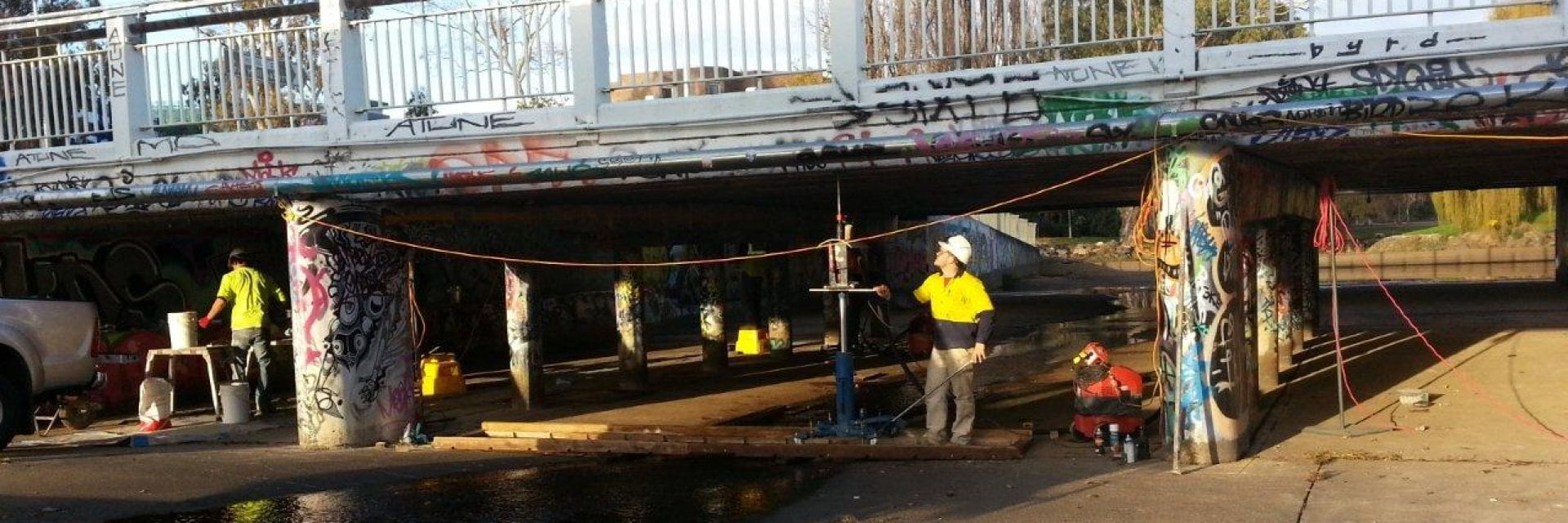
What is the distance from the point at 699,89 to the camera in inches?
409

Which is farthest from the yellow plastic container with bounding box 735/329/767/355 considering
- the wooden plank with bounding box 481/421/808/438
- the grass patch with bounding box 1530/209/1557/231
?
the grass patch with bounding box 1530/209/1557/231

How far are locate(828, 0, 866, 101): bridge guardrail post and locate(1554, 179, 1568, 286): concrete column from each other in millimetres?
21953

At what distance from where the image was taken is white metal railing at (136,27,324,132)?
Answer: 37.0 feet

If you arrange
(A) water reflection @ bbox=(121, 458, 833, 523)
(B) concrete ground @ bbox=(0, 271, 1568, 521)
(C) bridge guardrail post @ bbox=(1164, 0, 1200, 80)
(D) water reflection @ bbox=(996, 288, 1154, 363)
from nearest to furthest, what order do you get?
1. (B) concrete ground @ bbox=(0, 271, 1568, 521)
2. (A) water reflection @ bbox=(121, 458, 833, 523)
3. (C) bridge guardrail post @ bbox=(1164, 0, 1200, 80)
4. (D) water reflection @ bbox=(996, 288, 1154, 363)

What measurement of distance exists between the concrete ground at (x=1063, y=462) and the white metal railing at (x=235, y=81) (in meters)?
2.97

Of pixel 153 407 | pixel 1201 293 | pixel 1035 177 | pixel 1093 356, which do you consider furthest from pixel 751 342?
pixel 1201 293

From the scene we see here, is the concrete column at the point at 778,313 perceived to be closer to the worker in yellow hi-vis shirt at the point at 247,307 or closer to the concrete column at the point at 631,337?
the concrete column at the point at 631,337

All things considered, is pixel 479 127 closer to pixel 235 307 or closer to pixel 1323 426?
pixel 235 307

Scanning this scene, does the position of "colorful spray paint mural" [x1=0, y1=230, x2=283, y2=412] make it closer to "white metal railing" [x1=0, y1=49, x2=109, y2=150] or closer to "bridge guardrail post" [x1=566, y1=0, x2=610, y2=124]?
"white metal railing" [x1=0, y1=49, x2=109, y2=150]

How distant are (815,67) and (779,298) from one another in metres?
10.6

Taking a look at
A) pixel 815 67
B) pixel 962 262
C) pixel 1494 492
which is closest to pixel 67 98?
pixel 815 67

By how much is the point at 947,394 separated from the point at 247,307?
24.2ft

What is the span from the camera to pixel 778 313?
20.0 metres

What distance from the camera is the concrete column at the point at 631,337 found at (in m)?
15.8
